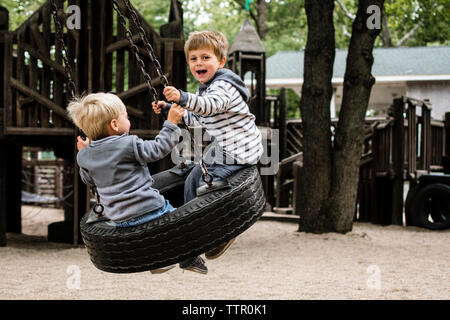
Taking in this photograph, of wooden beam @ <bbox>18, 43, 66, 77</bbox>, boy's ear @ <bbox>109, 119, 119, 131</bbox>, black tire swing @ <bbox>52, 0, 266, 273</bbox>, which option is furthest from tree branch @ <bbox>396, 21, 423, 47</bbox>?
boy's ear @ <bbox>109, 119, 119, 131</bbox>

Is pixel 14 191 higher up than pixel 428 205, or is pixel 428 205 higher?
pixel 14 191

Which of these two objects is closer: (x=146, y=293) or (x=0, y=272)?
(x=146, y=293)

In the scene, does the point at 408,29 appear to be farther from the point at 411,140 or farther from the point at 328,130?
the point at 328,130

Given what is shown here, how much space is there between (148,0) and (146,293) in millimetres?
21524

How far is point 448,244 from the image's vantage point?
1036 centimetres

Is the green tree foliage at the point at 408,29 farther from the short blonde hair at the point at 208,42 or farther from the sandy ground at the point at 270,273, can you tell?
the short blonde hair at the point at 208,42

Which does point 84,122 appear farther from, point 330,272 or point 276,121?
point 276,121

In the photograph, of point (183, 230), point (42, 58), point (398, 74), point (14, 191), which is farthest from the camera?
point (398, 74)

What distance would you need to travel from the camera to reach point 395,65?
72.3ft

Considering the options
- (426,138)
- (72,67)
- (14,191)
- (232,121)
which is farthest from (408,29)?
(232,121)

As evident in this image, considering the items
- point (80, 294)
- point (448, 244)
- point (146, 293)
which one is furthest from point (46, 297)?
point (448, 244)

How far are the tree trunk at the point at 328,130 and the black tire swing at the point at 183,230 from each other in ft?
22.8

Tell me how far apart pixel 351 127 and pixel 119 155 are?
741 centimetres

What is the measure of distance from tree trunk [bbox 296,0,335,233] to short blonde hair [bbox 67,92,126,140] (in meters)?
7.24
